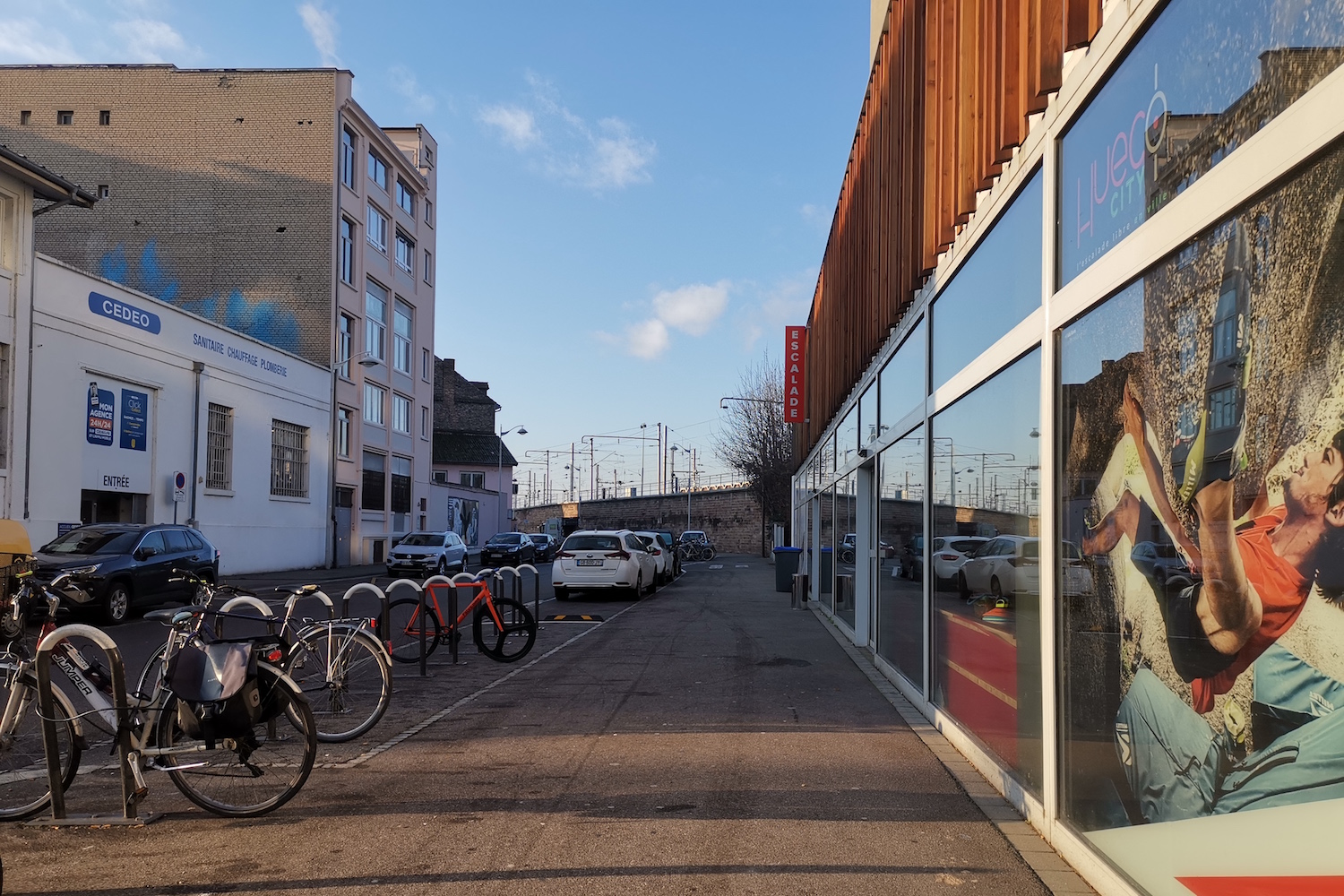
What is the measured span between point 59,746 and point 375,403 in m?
41.0

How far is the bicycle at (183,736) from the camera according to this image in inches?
201

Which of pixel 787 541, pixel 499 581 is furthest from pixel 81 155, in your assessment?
pixel 499 581

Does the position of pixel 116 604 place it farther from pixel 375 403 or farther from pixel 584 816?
pixel 375 403

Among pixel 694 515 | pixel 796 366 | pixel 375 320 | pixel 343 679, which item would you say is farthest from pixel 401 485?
pixel 343 679

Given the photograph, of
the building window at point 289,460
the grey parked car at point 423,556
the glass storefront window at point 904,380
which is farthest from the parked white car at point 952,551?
the building window at point 289,460

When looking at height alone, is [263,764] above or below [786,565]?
above

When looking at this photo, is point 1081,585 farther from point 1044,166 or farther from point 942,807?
point 1044,166

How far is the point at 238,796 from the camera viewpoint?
17.3ft

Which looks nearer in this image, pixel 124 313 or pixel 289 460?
pixel 124 313

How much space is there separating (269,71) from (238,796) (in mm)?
40193

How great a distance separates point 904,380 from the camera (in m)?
10.0

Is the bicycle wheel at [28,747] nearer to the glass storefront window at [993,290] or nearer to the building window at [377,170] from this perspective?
the glass storefront window at [993,290]

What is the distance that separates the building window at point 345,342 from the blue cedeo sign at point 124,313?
1263cm

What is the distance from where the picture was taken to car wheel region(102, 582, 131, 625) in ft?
52.5
